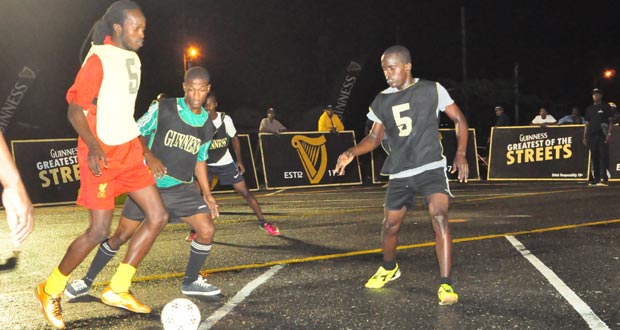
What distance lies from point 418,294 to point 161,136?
95.2 inches

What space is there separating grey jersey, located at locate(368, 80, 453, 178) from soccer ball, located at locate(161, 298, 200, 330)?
2.20 metres

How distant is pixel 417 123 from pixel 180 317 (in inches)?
98.4

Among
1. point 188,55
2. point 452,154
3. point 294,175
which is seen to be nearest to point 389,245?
point 294,175

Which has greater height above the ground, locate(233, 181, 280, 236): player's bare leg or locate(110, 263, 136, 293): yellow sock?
locate(110, 263, 136, 293): yellow sock

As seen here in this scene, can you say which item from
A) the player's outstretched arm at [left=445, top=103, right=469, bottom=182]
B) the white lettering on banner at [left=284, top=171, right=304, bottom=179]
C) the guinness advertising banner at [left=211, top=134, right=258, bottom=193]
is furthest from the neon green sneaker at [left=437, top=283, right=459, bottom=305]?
the white lettering on banner at [left=284, top=171, right=304, bottom=179]

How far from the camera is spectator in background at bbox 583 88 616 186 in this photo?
16297mm

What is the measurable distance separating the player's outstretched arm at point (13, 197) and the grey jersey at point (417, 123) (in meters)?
3.77

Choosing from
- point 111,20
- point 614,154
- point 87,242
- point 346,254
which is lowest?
point 614,154

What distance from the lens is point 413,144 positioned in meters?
5.73

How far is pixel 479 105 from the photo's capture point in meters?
50.9

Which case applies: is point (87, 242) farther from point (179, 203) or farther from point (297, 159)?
point (297, 159)

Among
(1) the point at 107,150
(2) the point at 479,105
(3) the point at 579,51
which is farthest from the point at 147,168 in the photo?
(3) the point at 579,51

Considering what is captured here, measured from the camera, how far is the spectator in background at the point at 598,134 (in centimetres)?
1630

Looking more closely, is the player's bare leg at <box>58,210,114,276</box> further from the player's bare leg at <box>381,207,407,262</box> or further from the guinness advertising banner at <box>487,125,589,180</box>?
the guinness advertising banner at <box>487,125,589,180</box>
